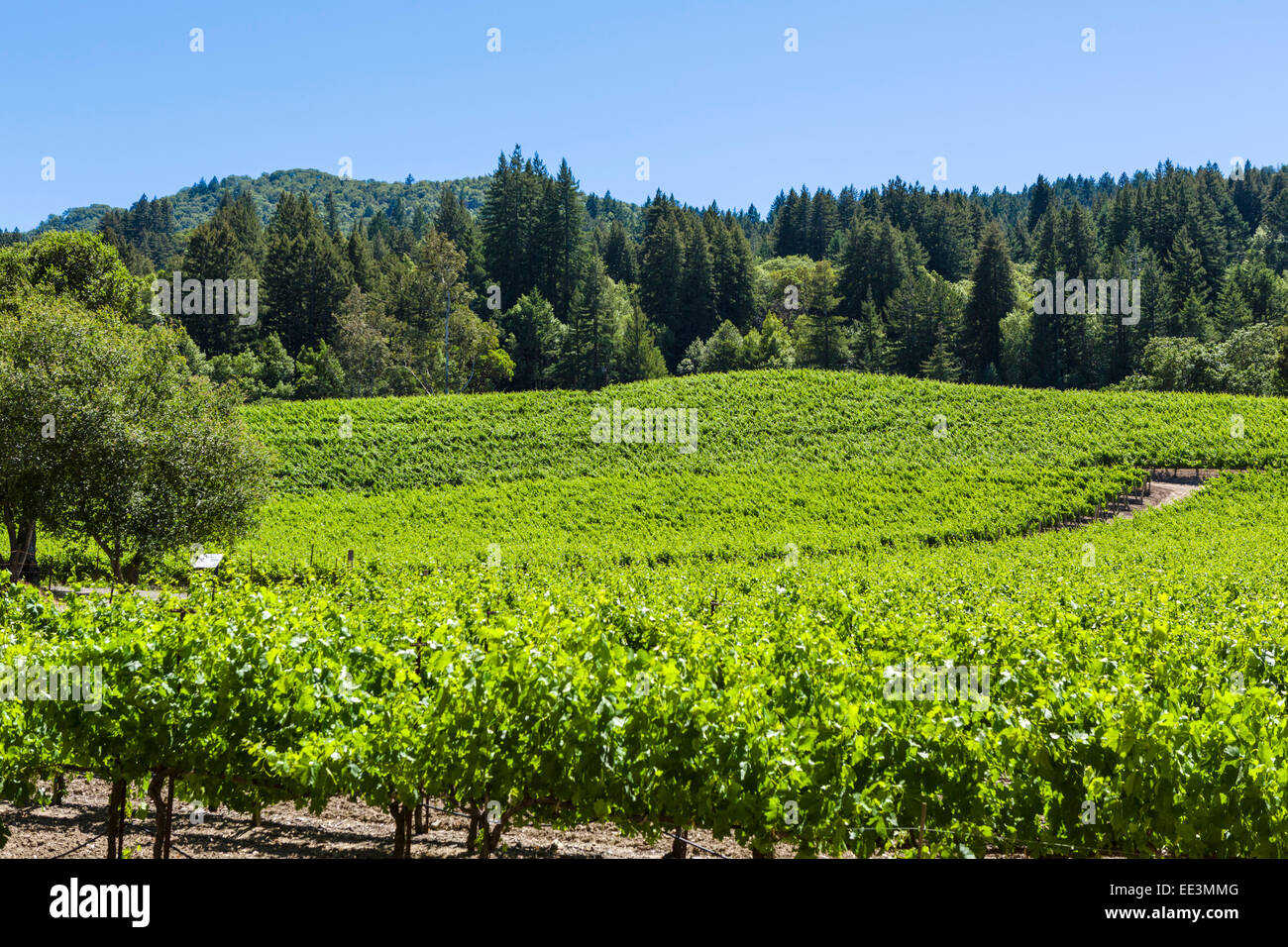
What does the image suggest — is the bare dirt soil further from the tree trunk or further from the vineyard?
the tree trunk

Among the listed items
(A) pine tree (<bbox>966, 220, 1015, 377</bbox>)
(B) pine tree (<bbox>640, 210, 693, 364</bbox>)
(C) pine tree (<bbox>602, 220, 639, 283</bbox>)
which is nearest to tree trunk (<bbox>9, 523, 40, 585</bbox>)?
(B) pine tree (<bbox>640, 210, 693, 364</bbox>)

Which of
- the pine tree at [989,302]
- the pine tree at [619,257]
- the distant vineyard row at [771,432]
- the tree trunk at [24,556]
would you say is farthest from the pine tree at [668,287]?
the tree trunk at [24,556]

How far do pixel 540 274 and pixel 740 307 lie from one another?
22259mm

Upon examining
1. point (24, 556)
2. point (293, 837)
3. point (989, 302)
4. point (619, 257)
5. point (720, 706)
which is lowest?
point (293, 837)

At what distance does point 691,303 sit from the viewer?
9894 cm

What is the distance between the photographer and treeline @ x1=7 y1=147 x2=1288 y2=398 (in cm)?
7631

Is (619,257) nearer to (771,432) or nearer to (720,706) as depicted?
(771,432)

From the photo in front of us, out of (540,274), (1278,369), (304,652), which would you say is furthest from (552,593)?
(540,274)

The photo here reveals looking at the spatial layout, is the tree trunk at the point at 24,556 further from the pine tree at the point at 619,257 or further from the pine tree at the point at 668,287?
the pine tree at the point at 619,257

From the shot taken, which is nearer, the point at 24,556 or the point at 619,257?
the point at 24,556

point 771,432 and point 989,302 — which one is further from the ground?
point 989,302

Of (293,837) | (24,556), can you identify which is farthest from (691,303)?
(293,837)

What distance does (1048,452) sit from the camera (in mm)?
51094
